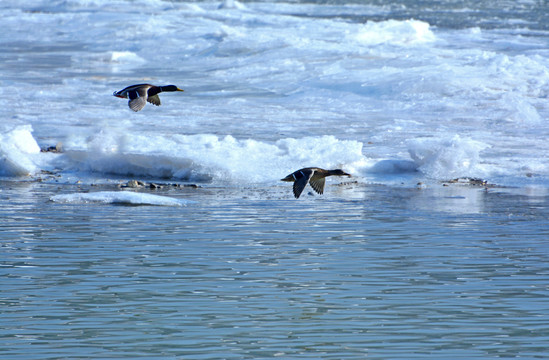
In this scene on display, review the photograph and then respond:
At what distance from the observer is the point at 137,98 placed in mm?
10211

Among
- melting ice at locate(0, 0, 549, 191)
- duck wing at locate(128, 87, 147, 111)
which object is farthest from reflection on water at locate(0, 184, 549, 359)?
melting ice at locate(0, 0, 549, 191)

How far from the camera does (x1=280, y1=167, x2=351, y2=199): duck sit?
350 inches

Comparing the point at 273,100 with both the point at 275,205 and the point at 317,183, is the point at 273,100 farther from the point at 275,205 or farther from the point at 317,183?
the point at 317,183

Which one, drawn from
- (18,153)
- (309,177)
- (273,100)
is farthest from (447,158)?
(273,100)

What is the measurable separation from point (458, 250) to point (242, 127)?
300 inches

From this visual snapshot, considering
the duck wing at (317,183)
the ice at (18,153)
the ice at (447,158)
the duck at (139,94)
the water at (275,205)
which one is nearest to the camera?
the water at (275,205)

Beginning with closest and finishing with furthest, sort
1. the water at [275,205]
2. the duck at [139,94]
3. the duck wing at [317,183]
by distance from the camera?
the water at [275,205], the duck wing at [317,183], the duck at [139,94]

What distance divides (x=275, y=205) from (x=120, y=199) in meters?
1.70

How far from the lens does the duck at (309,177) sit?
8883 mm

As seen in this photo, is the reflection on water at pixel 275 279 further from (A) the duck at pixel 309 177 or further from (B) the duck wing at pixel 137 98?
(B) the duck wing at pixel 137 98

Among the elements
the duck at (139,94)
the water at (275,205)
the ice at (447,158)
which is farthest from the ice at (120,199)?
the ice at (447,158)

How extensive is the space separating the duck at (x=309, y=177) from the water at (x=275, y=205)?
1.20 feet

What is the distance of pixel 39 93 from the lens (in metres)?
18.3

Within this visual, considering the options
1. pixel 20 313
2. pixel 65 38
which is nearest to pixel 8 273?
pixel 20 313
